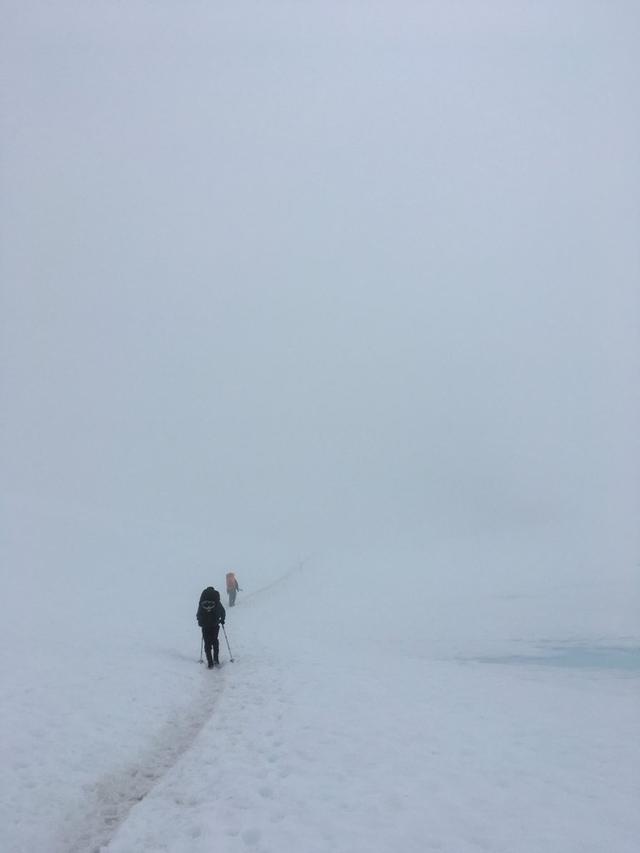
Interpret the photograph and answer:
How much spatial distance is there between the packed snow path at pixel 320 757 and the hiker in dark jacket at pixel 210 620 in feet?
2.05

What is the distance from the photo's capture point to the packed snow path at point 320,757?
8438 millimetres

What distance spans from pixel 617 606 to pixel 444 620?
9915 millimetres

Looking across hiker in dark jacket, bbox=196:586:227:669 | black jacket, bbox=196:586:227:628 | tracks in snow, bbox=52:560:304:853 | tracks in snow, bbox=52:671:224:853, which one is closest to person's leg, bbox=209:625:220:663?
hiker in dark jacket, bbox=196:586:227:669

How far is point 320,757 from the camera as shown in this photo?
36.7 feet

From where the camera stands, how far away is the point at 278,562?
66.1 metres

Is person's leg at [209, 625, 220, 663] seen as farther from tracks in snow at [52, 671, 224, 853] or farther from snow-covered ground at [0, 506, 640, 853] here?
tracks in snow at [52, 671, 224, 853]

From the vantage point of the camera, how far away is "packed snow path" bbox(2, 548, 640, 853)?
844 cm

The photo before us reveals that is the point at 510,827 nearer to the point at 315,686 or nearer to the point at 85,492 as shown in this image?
the point at 315,686

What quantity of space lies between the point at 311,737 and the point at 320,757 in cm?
109

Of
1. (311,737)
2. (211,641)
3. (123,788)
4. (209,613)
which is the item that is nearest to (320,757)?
(311,737)

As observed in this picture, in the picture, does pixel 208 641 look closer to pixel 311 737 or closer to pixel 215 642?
pixel 215 642

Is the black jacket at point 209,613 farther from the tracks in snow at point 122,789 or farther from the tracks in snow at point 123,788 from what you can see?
the tracks in snow at point 122,789

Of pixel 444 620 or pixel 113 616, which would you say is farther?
pixel 444 620


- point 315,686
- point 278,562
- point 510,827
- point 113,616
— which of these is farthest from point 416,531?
point 510,827
